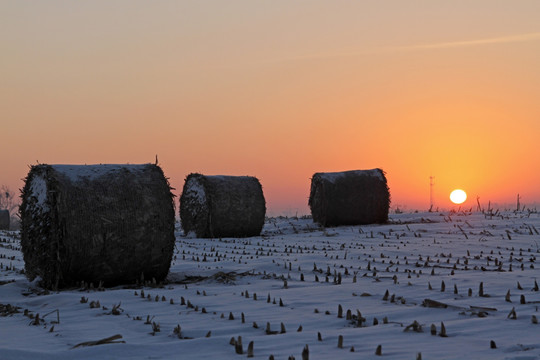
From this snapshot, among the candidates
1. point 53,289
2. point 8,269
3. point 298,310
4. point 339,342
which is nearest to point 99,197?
point 53,289

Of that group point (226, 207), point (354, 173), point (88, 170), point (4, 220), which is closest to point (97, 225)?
point (88, 170)

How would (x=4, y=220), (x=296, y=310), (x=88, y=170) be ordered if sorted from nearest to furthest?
(x=296, y=310), (x=88, y=170), (x=4, y=220)

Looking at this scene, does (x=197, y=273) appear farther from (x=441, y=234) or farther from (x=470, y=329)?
(x=441, y=234)

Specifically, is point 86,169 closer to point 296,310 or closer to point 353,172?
point 296,310

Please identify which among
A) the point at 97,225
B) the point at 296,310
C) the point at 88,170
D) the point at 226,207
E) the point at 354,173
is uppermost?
the point at 354,173

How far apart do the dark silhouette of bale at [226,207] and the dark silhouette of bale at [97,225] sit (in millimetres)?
9265

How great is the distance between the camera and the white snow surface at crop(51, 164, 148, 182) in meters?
10.1

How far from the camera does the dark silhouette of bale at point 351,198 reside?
23453mm

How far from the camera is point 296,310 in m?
6.93

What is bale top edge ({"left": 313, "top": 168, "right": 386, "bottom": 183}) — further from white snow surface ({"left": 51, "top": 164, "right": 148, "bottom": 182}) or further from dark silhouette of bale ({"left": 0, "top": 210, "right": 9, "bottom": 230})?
dark silhouette of bale ({"left": 0, "top": 210, "right": 9, "bottom": 230})

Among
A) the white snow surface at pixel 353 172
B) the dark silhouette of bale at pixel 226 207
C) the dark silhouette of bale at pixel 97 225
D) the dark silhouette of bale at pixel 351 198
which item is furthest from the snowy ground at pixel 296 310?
the white snow surface at pixel 353 172

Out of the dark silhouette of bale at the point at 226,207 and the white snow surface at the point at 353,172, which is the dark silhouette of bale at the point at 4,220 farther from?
the white snow surface at the point at 353,172

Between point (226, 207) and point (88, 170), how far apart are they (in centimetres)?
993

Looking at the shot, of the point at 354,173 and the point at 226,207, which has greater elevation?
the point at 354,173
